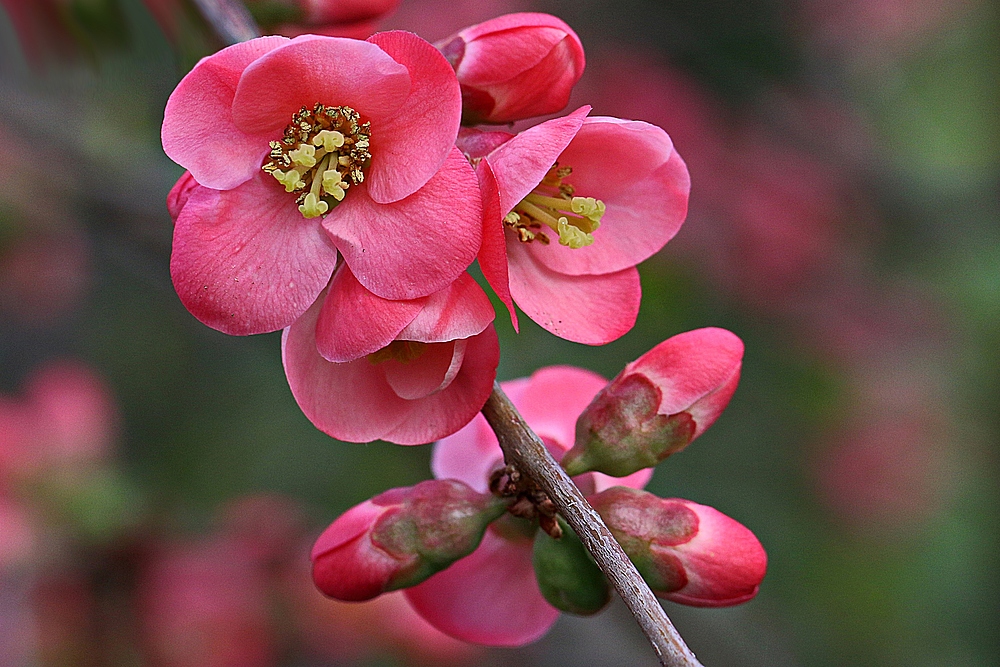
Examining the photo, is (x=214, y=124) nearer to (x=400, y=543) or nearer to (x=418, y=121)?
(x=418, y=121)

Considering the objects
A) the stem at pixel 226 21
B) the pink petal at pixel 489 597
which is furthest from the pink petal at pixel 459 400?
the stem at pixel 226 21

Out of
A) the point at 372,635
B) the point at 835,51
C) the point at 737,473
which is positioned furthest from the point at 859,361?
Answer: the point at 372,635

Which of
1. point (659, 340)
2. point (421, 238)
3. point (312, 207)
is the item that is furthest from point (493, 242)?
point (659, 340)

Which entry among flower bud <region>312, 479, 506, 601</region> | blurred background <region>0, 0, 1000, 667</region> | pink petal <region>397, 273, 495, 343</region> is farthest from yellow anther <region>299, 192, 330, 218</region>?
blurred background <region>0, 0, 1000, 667</region>

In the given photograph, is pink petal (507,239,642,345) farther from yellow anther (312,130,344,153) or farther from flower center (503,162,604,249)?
yellow anther (312,130,344,153)

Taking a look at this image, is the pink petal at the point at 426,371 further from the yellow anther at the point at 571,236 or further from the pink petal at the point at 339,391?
the yellow anther at the point at 571,236
